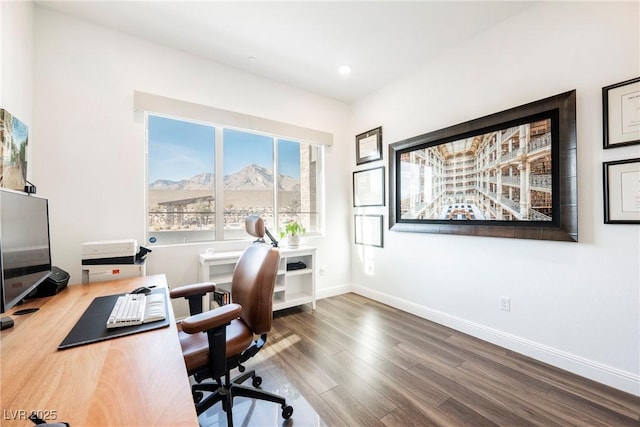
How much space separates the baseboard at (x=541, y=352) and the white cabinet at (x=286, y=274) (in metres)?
1.20

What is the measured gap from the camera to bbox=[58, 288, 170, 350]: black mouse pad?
1.00m

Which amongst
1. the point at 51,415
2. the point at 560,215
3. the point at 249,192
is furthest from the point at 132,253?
the point at 560,215

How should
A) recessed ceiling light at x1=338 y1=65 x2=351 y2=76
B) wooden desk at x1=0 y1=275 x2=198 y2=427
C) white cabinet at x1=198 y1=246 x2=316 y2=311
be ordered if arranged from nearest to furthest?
wooden desk at x1=0 y1=275 x2=198 y2=427 < white cabinet at x1=198 y1=246 x2=316 y2=311 < recessed ceiling light at x1=338 y1=65 x2=351 y2=76

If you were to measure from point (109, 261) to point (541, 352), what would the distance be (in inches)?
136

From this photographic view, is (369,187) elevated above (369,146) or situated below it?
below

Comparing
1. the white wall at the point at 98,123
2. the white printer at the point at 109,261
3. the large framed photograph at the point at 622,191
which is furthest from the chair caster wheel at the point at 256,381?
the large framed photograph at the point at 622,191

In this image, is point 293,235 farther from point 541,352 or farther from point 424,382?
point 541,352

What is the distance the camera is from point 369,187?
3555 millimetres

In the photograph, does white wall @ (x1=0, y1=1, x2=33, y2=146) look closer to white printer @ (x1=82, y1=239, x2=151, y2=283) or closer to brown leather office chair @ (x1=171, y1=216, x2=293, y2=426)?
white printer @ (x1=82, y1=239, x2=151, y2=283)

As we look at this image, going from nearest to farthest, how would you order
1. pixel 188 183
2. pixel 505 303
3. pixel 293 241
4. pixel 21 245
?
pixel 21 245
pixel 505 303
pixel 188 183
pixel 293 241

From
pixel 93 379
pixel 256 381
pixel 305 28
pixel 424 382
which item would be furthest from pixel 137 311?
pixel 305 28

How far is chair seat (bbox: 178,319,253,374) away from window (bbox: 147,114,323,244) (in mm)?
1546

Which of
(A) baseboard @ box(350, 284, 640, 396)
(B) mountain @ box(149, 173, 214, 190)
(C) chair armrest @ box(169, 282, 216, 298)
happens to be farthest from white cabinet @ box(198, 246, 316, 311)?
(A) baseboard @ box(350, 284, 640, 396)

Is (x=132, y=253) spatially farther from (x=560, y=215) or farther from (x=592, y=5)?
(x=592, y=5)
